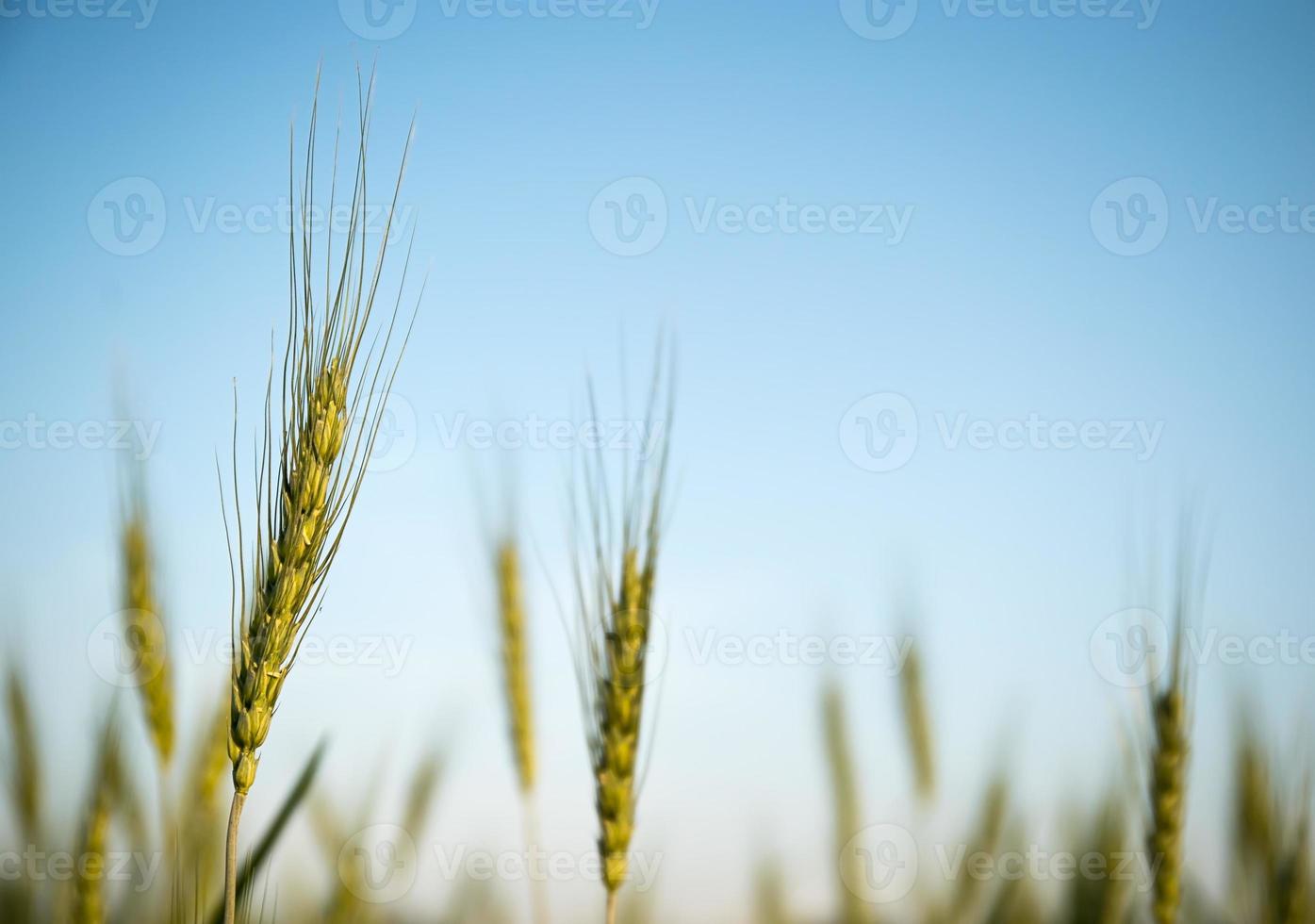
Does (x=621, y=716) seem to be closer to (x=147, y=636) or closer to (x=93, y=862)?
(x=147, y=636)

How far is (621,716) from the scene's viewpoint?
187 cm

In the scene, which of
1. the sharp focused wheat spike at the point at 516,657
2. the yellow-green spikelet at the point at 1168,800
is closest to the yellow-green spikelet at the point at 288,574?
the sharp focused wheat spike at the point at 516,657

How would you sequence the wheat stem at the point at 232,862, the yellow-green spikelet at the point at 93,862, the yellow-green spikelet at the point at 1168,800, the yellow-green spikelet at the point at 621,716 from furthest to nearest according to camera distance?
1. the yellow-green spikelet at the point at 1168,800
2. the yellow-green spikelet at the point at 93,862
3. the yellow-green spikelet at the point at 621,716
4. the wheat stem at the point at 232,862

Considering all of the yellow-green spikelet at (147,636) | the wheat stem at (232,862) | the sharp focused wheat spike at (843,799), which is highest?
the yellow-green spikelet at (147,636)

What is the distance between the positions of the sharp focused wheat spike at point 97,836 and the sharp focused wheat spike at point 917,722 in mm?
2450

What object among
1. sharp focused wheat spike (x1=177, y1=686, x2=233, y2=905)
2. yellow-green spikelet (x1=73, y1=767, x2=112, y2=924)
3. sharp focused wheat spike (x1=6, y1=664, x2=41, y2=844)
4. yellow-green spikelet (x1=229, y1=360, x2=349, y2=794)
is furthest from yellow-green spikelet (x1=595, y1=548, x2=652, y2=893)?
sharp focused wheat spike (x1=6, y1=664, x2=41, y2=844)

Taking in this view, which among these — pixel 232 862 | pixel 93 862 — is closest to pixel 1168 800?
pixel 232 862

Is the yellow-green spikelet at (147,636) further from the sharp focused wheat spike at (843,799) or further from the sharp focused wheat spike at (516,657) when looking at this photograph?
the sharp focused wheat spike at (843,799)

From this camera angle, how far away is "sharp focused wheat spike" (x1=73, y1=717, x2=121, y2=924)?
2.19m

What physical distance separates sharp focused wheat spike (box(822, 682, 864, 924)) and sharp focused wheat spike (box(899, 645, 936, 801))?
264mm

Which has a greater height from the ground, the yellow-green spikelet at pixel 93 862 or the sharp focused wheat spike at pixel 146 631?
the sharp focused wheat spike at pixel 146 631

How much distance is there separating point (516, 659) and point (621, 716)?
2.58ft

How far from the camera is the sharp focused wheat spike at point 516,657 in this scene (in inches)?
97.7

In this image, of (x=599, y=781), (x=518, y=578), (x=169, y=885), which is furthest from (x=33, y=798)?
(x=599, y=781)
